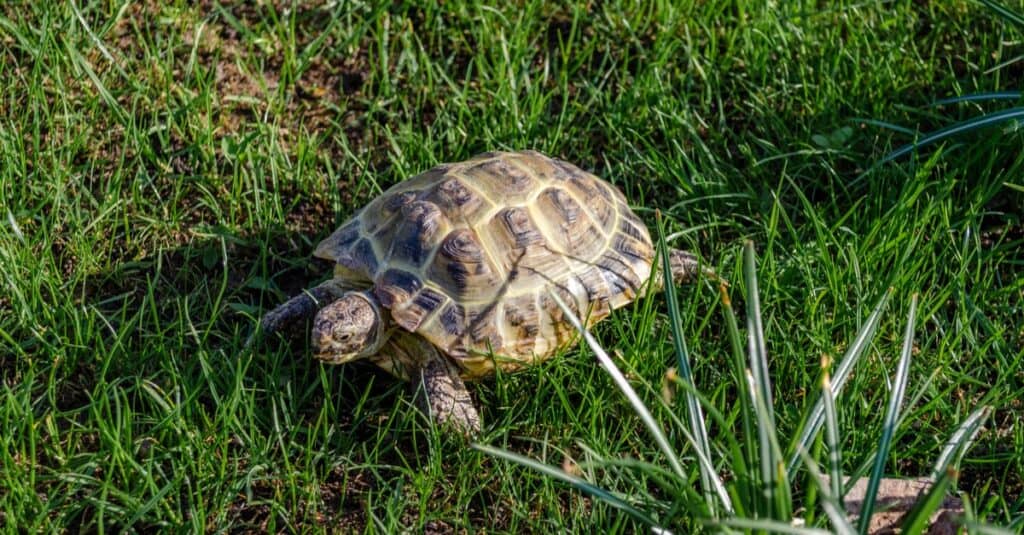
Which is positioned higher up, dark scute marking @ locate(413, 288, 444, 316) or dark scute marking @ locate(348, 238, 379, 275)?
dark scute marking @ locate(348, 238, 379, 275)

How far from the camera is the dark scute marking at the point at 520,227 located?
3.51 metres

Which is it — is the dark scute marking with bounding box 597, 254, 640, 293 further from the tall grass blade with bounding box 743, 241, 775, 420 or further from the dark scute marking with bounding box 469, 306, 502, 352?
the tall grass blade with bounding box 743, 241, 775, 420

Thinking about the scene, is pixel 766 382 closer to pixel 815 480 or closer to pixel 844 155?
pixel 815 480

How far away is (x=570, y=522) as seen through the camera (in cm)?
321

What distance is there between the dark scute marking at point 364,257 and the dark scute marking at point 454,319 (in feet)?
0.99

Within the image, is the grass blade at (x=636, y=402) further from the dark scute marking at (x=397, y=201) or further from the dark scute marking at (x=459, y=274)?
the dark scute marking at (x=397, y=201)

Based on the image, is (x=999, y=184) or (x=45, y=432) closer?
(x=45, y=432)

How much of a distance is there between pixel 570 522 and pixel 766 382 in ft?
2.97

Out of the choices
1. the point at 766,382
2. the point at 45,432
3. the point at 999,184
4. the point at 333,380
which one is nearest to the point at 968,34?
the point at 999,184

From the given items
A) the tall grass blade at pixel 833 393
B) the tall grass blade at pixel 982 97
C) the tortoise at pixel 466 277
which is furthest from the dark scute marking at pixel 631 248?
the tall grass blade at pixel 982 97

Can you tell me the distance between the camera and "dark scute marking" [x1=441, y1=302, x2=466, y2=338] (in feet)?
11.0

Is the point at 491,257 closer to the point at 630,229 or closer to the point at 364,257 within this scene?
the point at 364,257

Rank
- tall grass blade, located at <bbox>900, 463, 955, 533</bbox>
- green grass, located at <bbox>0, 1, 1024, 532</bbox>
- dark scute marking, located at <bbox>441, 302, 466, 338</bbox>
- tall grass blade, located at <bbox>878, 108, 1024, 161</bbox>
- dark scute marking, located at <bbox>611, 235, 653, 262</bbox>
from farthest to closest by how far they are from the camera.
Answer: tall grass blade, located at <bbox>878, 108, 1024, 161</bbox> → dark scute marking, located at <bbox>611, 235, 653, 262</bbox> → dark scute marking, located at <bbox>441, 302, 466, 338</bbox> → green grass, located at <bbox>0, 1, 1024, 532</bbox> → tall grass blade, located at <bbox>900, 463, 955, 533</bbox>

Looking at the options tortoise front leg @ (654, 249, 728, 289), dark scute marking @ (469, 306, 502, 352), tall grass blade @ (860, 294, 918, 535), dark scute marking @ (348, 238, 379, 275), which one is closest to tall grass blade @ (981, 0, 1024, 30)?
tortoise front leg @ (654, 249, 728, 289)
